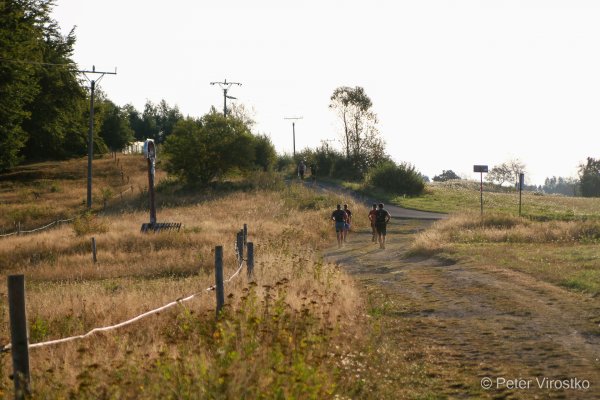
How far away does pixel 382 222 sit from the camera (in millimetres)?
26219

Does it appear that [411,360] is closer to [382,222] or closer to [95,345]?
[95,345]

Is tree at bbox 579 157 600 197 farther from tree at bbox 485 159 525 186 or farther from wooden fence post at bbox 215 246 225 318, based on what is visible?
wooden fence post at bbox 215 246 225 318

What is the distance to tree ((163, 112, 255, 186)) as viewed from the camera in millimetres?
56688

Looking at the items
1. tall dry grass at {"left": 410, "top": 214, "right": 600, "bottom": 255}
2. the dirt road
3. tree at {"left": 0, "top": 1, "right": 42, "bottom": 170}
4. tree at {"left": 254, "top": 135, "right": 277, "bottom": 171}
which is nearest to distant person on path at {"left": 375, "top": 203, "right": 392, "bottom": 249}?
tall dry grass at {"left": 410, "top": 214, "right": 600, "bottom": 255}

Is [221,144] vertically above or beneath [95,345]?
above

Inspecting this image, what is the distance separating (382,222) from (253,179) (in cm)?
3381

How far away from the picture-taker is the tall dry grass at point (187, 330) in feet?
19.6

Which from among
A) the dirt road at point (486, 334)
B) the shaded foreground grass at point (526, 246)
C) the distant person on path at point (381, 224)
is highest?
the distant person on path at point (381, 224)

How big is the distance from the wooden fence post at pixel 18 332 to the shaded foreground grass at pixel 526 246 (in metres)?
10.3

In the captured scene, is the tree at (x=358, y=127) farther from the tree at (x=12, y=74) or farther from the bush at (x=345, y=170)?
the tree at (x=12, y=74)

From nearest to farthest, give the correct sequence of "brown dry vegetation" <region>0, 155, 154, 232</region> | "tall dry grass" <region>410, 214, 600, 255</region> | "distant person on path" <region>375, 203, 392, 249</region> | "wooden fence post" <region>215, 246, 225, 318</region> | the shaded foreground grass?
1. "wooden fence post" <region>215, 246, 225, 318</region>
2. the shaded foreground grass
3. "tall dry grass" <region>410, 214, 600, 255</region>
4. "distant person on path" <region>375, 203, 392, 249</region>
5. "brown dry vegetation" <region>0, 155, 154, 232</region>

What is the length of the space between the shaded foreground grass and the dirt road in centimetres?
80

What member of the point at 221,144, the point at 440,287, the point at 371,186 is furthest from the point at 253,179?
the point at 440,287

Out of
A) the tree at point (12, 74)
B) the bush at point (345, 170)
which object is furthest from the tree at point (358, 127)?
the tree at point (12, 74)
